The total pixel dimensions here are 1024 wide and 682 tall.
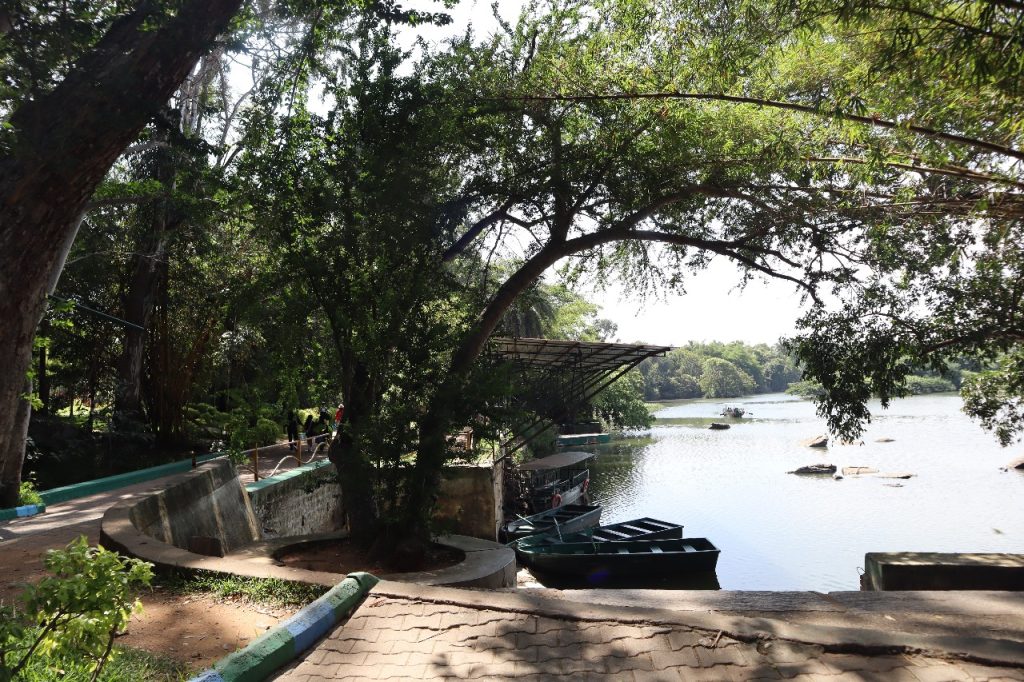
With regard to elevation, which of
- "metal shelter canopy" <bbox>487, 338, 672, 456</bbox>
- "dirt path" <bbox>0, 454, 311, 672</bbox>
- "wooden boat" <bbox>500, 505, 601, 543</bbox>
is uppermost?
"metal shelter canopy" <bbox>487, 338, 672, 456</bbox>

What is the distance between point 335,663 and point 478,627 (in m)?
0.84

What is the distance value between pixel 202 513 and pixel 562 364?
28.4 ft

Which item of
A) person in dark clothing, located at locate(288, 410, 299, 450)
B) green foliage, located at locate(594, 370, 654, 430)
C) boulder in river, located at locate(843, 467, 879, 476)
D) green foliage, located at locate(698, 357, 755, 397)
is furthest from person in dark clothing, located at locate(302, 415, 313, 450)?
green foliage, located at locate(698, 357, 755, 397)

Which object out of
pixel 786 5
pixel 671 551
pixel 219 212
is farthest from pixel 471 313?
pixel 671 551

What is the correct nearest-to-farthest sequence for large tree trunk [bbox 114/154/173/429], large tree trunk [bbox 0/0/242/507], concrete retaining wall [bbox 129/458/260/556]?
large tree trunk [bbox 0/0/242/507] → concrete retaining wall [bbox 129/458/260/556] → large tree trunk [bbox 114/154/173/429]

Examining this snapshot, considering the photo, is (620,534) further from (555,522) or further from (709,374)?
(709,374)

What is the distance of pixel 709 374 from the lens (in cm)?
9069

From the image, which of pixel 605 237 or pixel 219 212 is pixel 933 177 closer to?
pixel 605 237

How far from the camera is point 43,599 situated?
259 centimetres

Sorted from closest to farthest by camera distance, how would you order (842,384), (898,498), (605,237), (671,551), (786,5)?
(786,5) < (605,237) < (842,384) < (671,551) < (898,498)

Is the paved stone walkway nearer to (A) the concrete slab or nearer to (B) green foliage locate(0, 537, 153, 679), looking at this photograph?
(B) green foliage locate(0, 537, 153, 679)

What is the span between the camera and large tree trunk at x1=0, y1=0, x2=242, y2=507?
3045mm

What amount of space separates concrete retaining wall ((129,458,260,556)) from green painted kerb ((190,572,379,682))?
7.76ft

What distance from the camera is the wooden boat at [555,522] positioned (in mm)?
16641
